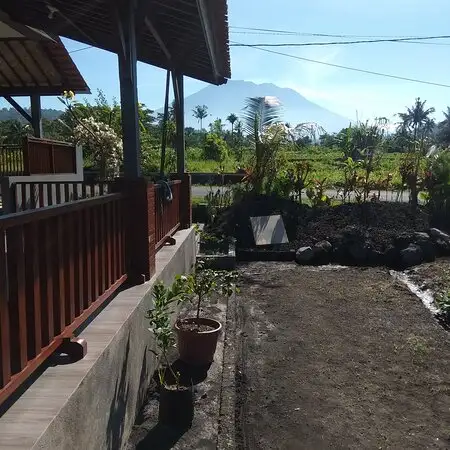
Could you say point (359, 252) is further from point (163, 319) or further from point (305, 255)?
point (163, 319)

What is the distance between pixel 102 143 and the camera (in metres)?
11.3

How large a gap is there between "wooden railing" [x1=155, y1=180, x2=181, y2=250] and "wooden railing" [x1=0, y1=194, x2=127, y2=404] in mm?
2147

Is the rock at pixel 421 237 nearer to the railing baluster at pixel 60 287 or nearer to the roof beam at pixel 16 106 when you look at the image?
the railing baluster at pixel 60 287

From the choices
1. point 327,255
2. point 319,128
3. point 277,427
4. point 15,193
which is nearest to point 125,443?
point 277,427

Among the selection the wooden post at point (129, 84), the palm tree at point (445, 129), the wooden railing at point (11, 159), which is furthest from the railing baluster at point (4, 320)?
the palm tree at point (445, 129)

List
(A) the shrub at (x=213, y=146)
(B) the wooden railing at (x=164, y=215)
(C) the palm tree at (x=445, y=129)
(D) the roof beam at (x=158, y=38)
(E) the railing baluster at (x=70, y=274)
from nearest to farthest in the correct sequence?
(E) the railing baluster at (x=70, y=274)
(D) the roof beam at (x=158, y=38)
(B) the wooden railing at (x=164, y=215)
(A) the shrub at (x=213, y=146)
(C) the palm tree at (x=445, y=129)

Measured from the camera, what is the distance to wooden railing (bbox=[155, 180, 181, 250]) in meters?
6.08

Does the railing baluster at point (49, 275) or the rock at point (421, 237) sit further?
the rock at point (421, 237)

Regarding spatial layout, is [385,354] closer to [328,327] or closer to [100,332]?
[328,327]

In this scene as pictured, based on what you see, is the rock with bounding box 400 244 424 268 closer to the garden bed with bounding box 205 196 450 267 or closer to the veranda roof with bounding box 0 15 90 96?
the garden bed with bounding box 205 196 450 267

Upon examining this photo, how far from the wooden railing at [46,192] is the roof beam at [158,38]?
1836 mm

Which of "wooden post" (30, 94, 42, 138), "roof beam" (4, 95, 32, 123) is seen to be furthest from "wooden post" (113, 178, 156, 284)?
"wooden post" (30, 94, 42, 138)

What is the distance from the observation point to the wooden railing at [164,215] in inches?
239

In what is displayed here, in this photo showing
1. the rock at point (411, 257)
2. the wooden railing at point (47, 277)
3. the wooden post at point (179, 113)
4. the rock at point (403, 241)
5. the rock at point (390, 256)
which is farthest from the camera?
the rock at point (403, 241)
